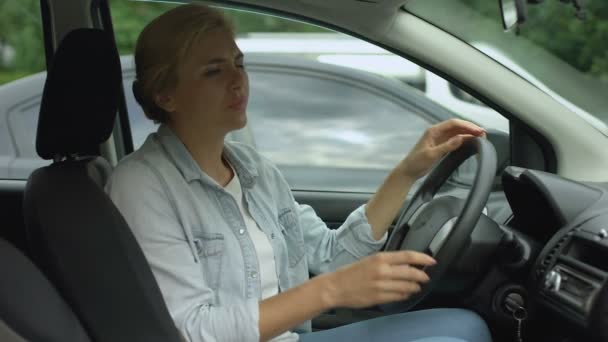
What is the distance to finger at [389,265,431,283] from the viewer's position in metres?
1.60

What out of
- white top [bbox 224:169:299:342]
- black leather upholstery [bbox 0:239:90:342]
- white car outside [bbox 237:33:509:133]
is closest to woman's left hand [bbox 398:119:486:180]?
white top [bbox 224:169:299:342]

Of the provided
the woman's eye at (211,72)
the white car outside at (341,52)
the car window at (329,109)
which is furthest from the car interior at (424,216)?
the car window at (329,109)

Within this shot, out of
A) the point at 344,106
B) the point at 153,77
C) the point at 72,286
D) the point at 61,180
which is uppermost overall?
the point at 153,77

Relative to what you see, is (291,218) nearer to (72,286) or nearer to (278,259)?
(278,259)

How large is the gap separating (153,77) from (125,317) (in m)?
0.55

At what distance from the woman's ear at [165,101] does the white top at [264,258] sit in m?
0.21

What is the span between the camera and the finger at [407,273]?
1604mm

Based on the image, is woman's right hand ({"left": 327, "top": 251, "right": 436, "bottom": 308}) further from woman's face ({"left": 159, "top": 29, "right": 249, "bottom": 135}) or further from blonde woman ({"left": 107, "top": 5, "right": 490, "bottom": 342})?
woman's face ({"left": 159, "top": 29, "right": 249, "bottom": 135})

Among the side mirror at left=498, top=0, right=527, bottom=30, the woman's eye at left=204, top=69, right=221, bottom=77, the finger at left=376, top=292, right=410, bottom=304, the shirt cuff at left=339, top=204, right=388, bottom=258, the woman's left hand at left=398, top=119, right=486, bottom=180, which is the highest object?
the side mirror at left=498, top=0, right=527, bottom=30

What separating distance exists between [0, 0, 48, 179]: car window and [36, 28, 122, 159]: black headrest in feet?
2.82

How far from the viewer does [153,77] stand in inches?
74.5

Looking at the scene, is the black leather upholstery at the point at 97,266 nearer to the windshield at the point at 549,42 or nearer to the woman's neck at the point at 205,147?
the woman's neck at the point at 205,147

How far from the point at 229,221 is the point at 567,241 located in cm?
70

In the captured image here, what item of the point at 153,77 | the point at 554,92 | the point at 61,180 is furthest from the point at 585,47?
the point at 61,180
